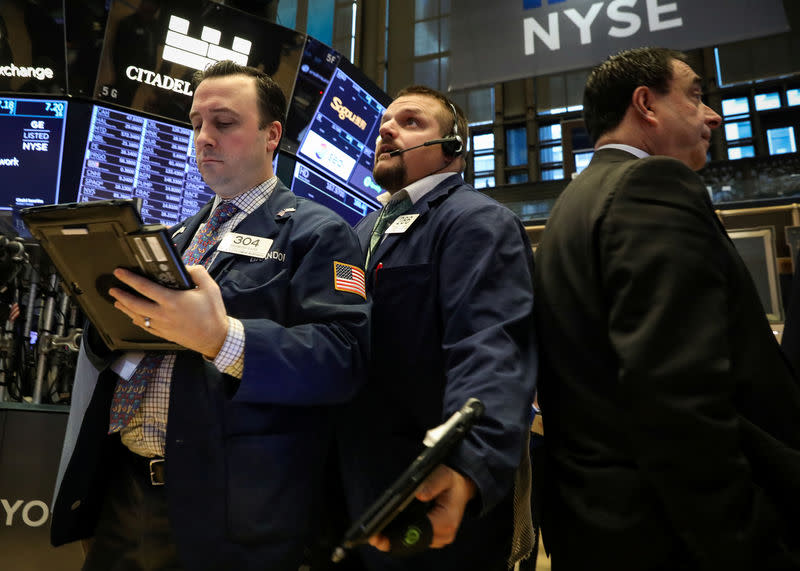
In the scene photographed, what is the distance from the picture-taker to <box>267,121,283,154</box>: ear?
1755 millimetres

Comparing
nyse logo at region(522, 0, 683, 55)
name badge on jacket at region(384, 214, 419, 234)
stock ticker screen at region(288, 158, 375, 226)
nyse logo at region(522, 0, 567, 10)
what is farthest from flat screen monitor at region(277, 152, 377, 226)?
name badge on jacket at region(384, 214, 419, 234)

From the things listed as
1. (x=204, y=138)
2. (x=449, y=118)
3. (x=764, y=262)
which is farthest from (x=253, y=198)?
(x=764, y=262)

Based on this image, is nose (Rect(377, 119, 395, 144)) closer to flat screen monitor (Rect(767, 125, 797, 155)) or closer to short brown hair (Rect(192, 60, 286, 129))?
short brown hair (Rect(192, 60, 286, 129))

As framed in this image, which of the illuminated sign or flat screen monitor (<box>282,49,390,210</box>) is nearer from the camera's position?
the illuminated sign

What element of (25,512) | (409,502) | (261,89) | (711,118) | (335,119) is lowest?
(25,512)

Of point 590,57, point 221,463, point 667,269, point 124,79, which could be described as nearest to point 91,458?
point 221,463

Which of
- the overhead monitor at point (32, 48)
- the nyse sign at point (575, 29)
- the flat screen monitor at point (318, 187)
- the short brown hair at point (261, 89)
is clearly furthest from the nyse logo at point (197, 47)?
the short brown hair at point (261, 89)

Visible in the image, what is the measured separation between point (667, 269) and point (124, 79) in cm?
348

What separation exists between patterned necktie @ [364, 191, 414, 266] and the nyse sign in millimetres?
2258

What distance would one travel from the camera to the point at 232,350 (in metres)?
1.20

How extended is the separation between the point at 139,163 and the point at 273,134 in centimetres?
225

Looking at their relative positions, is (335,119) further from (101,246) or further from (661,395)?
(661,395)

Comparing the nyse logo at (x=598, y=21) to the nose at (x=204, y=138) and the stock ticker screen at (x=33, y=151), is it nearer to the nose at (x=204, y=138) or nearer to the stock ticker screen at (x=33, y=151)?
the nose at (x=204, y=138)

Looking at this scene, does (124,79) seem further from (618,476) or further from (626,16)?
(618,476)
